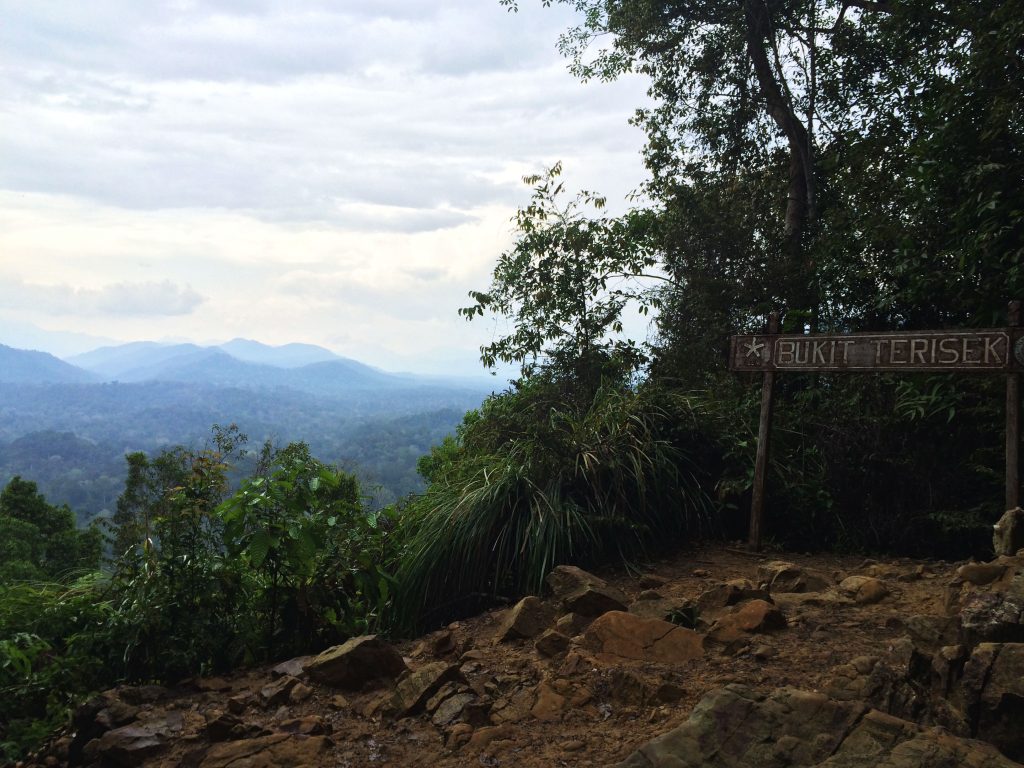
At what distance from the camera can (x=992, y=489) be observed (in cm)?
633

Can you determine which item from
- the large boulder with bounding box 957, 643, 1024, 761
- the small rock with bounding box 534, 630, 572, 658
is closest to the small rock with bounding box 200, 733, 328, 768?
the small rock with bounding box 534, 630, 572, 658

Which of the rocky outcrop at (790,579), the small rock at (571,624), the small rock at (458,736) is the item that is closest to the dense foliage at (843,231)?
the rocky outcrop at (790,579)

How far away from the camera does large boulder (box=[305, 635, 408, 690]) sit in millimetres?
3969

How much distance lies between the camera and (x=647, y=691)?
325 centimetres

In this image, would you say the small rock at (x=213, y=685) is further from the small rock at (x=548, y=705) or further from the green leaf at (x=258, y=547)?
the small rock at (x=548, y=705)

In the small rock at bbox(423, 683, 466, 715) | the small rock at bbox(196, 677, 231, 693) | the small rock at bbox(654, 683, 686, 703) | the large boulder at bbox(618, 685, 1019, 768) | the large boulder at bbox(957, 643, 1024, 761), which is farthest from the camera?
the small rock at bbox(196, 677, 231, 693)

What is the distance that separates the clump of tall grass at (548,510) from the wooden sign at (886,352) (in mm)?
1075

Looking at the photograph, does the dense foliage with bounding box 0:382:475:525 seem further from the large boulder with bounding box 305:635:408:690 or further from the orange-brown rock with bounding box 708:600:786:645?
the orange-brown rock with bounding box 708:600:786:645

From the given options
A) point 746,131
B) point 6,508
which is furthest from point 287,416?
point 746,131

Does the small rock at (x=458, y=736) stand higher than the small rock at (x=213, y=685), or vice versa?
the small rock at (x=458, y=736)

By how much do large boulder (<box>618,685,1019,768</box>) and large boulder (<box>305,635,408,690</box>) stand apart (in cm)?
184

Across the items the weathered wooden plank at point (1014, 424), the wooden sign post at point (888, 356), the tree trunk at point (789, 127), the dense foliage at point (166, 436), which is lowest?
the dense foliage at point (166, 436)

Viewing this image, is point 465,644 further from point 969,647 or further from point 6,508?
point 6,508

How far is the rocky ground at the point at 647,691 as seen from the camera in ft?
8.14
